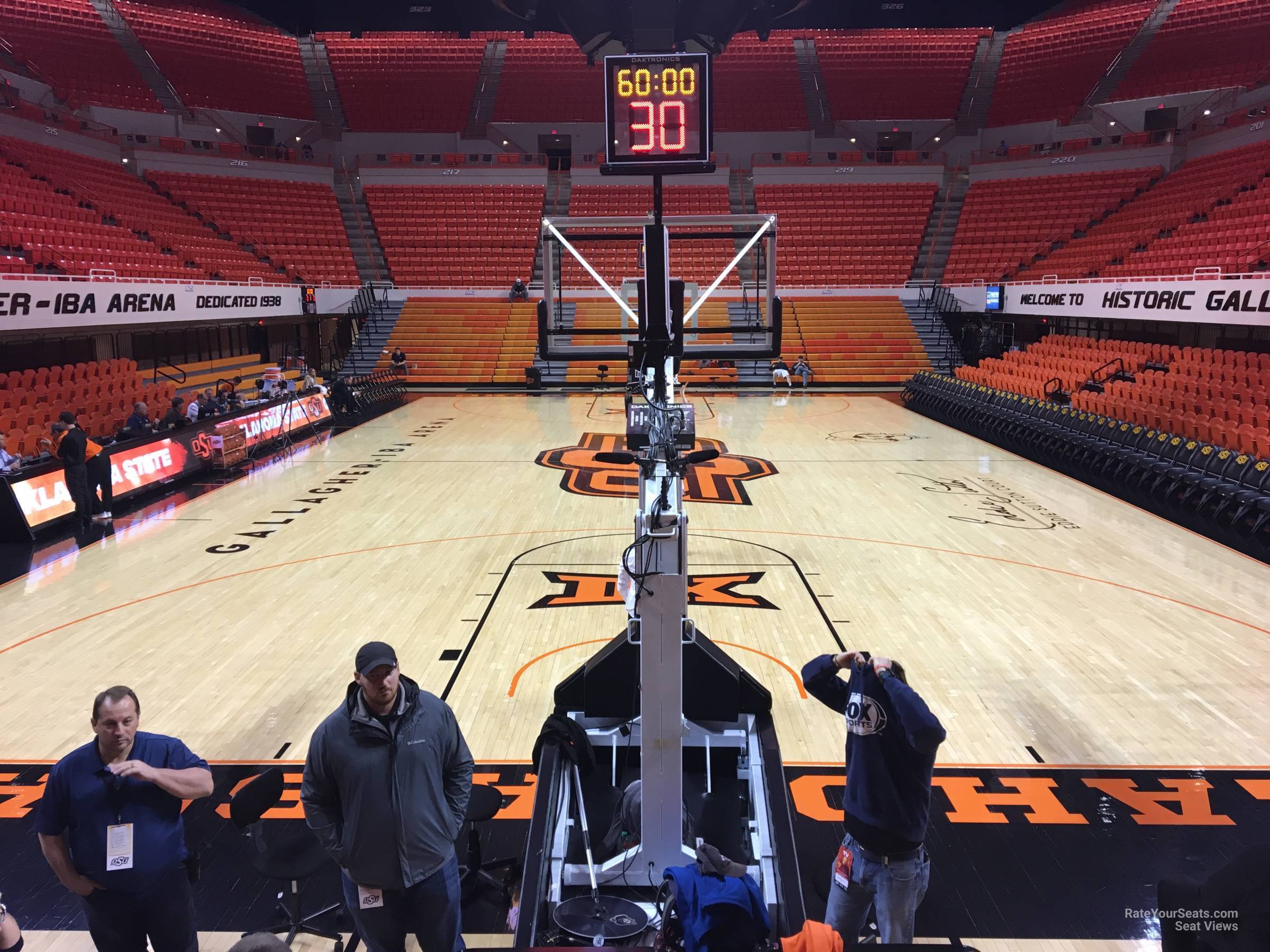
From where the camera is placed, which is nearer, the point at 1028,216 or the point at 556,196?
the point at 1028,216

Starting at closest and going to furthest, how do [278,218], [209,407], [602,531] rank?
[602,531] < [209,407] < [278,218]

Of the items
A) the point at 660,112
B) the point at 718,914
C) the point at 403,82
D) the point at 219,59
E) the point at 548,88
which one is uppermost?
the point at 219,59

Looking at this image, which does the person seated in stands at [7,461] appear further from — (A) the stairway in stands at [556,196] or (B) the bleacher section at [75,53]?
(B) the bleacher section at [75,53]

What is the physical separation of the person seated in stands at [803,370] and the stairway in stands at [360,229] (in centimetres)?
1398

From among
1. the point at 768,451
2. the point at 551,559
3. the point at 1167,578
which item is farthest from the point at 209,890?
the point at 768,451

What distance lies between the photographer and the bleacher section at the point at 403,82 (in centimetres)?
3469

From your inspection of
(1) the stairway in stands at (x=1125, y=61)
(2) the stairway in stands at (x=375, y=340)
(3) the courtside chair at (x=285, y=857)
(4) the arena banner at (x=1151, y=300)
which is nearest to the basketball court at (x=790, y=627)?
(3) the courtside chair at (x=285, y=857)

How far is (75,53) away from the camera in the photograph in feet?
97.9

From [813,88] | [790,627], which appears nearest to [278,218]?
[813,88]

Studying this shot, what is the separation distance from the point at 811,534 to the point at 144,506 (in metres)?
9.00

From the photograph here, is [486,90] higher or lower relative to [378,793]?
higher

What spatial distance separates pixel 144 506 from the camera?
40.6ft

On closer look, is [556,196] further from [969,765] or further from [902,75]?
[969,765]

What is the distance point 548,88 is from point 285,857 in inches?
1386
